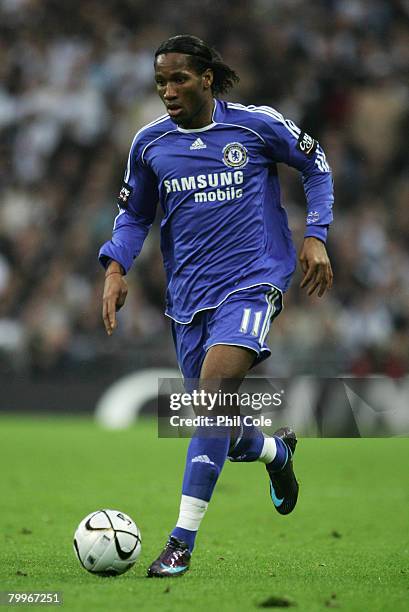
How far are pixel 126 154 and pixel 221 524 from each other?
955 centimetres

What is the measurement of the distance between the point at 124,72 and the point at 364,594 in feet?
41.0

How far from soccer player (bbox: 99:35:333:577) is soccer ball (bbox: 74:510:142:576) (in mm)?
438

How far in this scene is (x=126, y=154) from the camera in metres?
15.7

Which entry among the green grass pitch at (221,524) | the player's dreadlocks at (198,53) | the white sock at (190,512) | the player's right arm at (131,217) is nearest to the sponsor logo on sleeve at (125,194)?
the player's right arm at (131,217)

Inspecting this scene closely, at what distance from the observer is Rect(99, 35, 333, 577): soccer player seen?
491 centimetres

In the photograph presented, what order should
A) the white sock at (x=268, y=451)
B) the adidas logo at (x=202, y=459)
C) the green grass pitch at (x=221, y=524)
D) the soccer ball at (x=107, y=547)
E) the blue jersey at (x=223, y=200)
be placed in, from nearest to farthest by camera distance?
the green grass pitch at (x=221, y=524) < the soccer ball at (x=107, y=547) < the adidas logo at (x=202, y=459) < the blue jersey at (x=223, y=200) < the white sock at (x=268, y=451)

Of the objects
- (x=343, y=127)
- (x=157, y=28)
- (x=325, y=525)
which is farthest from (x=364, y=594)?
(x=157, y=28)

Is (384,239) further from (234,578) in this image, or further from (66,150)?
(234,578)

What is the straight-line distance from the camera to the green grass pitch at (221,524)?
418 cm

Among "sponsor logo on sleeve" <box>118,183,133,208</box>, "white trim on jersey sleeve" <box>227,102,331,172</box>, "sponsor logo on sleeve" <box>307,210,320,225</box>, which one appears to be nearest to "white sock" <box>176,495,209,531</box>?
"sponsor logo on sleeve" <box>307,210,320,225</box>

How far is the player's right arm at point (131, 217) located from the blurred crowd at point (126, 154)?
8631 mm

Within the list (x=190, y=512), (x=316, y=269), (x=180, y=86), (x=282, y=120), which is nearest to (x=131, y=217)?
(x=180, y=86)

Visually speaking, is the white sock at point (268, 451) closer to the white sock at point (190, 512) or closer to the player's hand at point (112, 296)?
the white sock at point (190, 512)

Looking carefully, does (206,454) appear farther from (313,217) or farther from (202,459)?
(313,217)
